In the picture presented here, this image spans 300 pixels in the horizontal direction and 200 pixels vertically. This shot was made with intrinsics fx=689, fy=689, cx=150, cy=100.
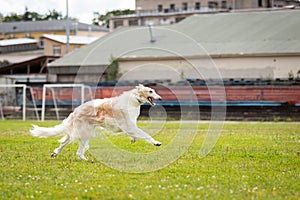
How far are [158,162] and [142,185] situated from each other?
3.63 m

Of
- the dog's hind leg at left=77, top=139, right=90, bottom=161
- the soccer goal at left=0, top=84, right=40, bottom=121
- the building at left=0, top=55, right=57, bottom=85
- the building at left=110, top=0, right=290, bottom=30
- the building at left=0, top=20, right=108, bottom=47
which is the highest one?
the building at left=110, top=0, right=290, bottom=30

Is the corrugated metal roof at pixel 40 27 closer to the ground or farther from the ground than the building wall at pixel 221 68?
farther from the ground

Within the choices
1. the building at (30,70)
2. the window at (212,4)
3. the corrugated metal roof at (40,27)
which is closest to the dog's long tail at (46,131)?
the building at (30,70)

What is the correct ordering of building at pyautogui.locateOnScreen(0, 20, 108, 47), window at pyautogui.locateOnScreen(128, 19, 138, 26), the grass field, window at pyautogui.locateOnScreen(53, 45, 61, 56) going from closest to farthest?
the grass field → window at pyautogui.locateOnScreen(53, 45, 61, 56) → window at pyautogui.locateOnScreen(128, 19, 138, 26) → building at pyautogui.locateOnScreen(0, 20, 108, 47)

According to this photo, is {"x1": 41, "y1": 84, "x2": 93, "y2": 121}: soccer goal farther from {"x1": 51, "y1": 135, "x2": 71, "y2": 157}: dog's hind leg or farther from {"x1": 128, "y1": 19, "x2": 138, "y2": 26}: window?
{"x1": 128, "y1": 19, "x2": 138, "y2": 26}: window

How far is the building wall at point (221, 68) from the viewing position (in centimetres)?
5262

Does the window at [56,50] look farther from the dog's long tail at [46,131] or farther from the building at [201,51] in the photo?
the dog's long tail at [46,131]

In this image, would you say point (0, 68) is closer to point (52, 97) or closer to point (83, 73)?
point (83, 73)

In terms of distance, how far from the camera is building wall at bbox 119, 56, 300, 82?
173 feet

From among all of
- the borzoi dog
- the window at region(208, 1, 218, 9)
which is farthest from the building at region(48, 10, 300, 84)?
the window at region(208, 1, 218, 9)

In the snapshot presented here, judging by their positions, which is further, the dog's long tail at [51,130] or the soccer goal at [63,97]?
the soccer goal at [63,97]

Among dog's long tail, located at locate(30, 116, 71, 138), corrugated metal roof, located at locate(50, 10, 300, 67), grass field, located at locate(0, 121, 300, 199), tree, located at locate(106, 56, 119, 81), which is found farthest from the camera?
tree, located at locate(106, 56, 119, 81)

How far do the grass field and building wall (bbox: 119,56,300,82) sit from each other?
33.2m

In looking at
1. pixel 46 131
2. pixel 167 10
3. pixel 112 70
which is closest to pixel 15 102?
pixel 112 70
